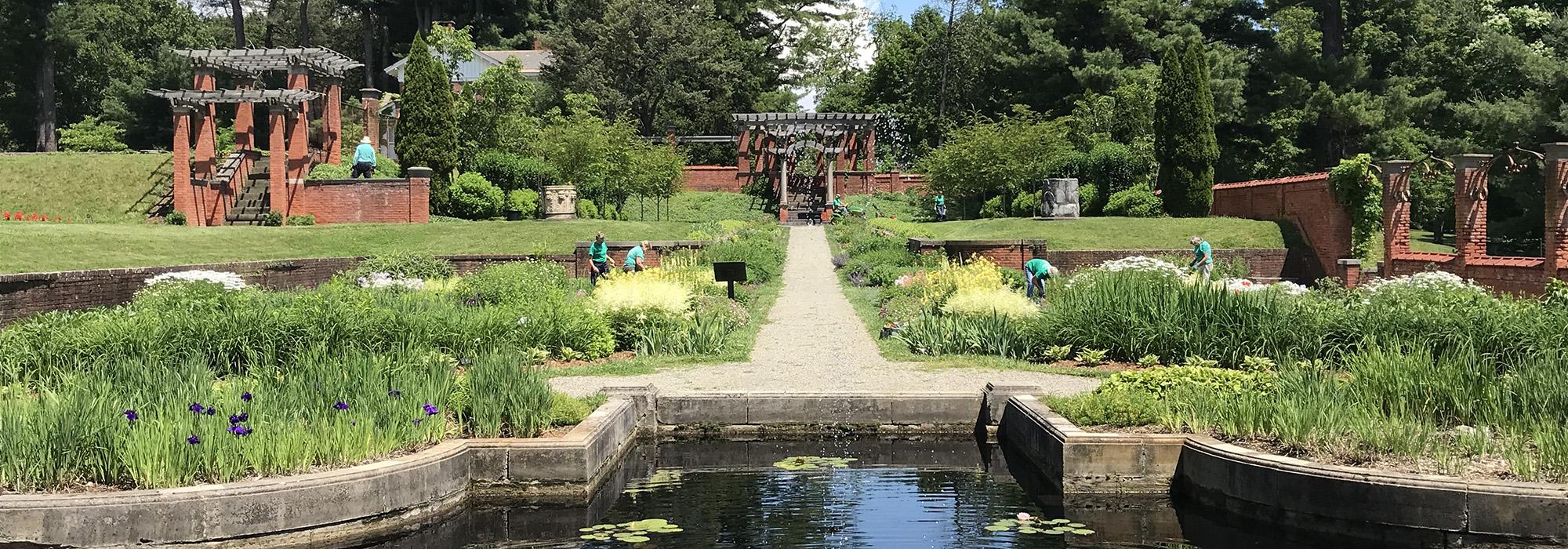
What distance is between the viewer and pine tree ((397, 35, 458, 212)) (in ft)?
110

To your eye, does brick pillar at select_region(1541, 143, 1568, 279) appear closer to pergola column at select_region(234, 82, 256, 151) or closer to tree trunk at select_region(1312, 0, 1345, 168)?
tree trunk at select_region(1312, 0, 1345, 168)

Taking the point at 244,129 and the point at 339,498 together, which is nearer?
the point at 339,498

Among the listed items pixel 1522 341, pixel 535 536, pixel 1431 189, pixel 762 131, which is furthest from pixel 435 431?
pixel 762 131

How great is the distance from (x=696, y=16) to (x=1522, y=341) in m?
49.3

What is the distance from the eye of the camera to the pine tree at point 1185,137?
3419 centimetres

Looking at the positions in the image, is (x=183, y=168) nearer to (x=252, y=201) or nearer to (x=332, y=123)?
(x=252, y=201)

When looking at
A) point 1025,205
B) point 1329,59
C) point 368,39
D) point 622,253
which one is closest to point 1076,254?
point 622,253

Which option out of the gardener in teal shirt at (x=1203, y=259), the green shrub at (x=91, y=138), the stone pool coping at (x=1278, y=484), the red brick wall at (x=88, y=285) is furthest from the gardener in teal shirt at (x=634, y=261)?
the green shrub at (x=91, y=138)

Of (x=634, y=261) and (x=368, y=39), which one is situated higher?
(x=368, y=39)

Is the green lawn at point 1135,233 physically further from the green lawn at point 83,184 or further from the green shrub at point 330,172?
the green lawn at point 83,184

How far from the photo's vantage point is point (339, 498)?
290 inches

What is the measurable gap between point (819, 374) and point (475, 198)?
22534 mm

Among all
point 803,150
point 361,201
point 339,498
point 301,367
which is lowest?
point 339,498

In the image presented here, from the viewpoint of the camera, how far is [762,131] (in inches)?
1938
